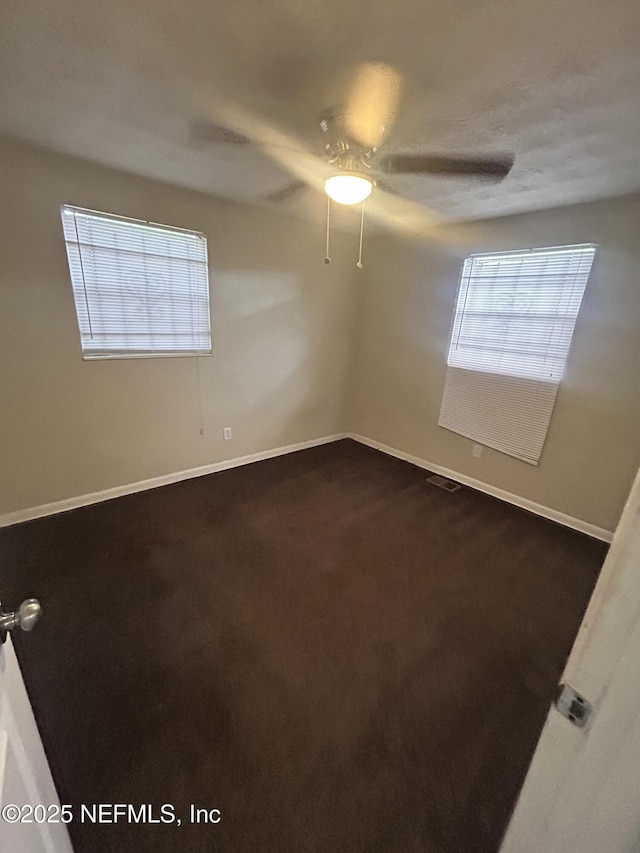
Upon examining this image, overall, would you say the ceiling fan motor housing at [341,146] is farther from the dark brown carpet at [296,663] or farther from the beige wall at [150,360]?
the dark brown carpet at [296,663]

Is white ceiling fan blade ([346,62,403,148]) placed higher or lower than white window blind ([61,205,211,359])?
higher

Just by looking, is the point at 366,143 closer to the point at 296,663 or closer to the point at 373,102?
the point at 373,102

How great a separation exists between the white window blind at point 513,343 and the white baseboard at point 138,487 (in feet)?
5.90

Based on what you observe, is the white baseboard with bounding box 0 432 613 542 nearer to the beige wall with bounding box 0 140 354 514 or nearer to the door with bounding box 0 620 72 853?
the beige wall with bounding box 0 140 354 514

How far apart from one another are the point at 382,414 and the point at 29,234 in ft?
10.7

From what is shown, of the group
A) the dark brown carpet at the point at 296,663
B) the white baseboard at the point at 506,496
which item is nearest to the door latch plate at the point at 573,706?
the dark brown carpet at the point at 296,663

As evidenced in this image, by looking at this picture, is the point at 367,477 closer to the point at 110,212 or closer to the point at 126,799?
the point at 126,799

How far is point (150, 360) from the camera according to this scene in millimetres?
2791

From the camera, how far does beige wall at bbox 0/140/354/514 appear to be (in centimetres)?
220

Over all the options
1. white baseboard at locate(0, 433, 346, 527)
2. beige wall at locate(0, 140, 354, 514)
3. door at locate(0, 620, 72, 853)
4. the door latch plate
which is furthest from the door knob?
white baseboard at locate(0, 433, 346, 527)

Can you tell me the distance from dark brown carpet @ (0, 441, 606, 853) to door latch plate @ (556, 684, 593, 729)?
0.98 meters

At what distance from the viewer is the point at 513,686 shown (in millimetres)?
1563

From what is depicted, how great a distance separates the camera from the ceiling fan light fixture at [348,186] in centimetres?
167

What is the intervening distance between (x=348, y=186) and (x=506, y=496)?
269 centimetres
